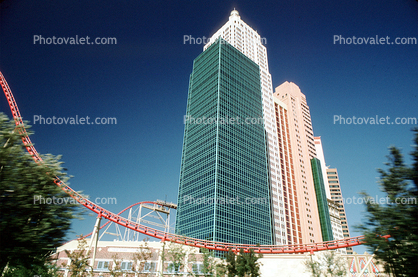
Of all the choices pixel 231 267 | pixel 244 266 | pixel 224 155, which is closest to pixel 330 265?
pixel 244 266

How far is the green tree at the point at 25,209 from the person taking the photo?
58.4 feet

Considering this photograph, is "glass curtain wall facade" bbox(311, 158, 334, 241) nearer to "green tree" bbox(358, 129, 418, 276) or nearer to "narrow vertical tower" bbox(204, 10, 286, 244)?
"narrow vertical tower" bbox(204, 10, 286, 244)

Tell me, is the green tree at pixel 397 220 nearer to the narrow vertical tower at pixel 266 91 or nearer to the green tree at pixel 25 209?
the green tree at pixel 25 209

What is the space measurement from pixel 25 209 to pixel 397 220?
23.3 metres

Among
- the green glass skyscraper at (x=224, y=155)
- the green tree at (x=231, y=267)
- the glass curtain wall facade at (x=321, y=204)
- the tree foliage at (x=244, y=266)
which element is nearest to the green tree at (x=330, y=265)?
the tree foliage at (x=244, y=266)

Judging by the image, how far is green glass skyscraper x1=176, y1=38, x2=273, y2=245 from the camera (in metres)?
86.7

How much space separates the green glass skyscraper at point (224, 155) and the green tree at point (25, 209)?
63.7m

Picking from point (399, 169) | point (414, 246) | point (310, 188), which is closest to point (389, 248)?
point (414, 246)

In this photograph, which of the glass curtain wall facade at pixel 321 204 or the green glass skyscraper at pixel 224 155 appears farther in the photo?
the glass curtain wall facade at pixel 321 204

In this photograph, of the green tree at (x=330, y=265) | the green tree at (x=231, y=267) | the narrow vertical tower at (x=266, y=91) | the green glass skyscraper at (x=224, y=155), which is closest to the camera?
the green tree at (x=330, y=265)

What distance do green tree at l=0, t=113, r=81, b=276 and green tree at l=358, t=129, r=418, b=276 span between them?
21.3 meters

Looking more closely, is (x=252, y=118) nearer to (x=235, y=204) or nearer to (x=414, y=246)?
(x=235, y=204)

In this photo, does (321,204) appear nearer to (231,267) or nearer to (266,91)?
(266,91)

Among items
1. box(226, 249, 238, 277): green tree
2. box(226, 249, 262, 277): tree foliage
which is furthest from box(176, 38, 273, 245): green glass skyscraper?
box(226, 249, 262, 277): tree foliage
